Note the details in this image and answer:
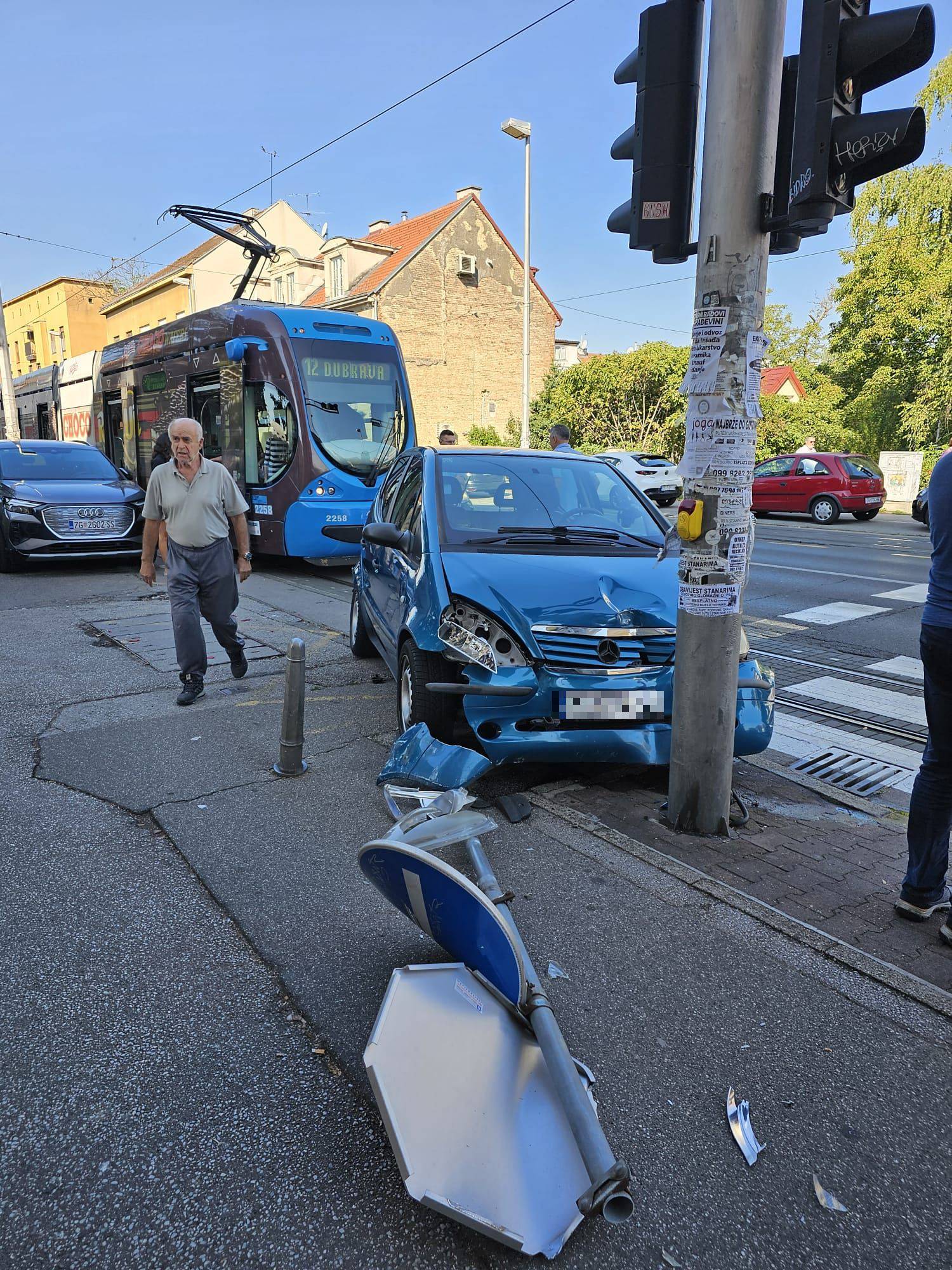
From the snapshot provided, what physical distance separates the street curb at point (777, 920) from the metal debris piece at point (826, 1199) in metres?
0.93

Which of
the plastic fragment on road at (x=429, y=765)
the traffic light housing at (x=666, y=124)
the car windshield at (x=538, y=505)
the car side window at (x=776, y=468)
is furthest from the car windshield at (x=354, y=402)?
the car side window at (x=776, y=468)

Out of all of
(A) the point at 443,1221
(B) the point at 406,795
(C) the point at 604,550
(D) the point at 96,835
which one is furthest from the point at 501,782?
(A) the point at 443,1221

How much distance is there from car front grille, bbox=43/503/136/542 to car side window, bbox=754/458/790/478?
677 inches

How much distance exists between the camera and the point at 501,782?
4820mm

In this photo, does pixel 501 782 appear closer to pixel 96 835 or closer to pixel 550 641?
pixel 550 641

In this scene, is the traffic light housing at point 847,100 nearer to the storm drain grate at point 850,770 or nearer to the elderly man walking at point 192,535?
the storm drain grate at point 850,770

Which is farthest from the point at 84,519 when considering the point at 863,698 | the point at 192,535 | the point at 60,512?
the point at 863,698

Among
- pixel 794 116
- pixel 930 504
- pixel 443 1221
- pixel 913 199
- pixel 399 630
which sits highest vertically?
pixel 913 199

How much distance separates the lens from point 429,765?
4352 mm

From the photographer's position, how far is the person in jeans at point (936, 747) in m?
3.15

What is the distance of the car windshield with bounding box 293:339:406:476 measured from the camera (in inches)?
468

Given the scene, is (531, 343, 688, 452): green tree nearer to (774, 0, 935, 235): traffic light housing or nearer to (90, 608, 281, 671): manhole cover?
(90, 608, 281, 671): manhole cover

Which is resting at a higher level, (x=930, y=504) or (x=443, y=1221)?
(x=930, y=504)

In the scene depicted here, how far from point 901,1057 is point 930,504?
5.97 ft
